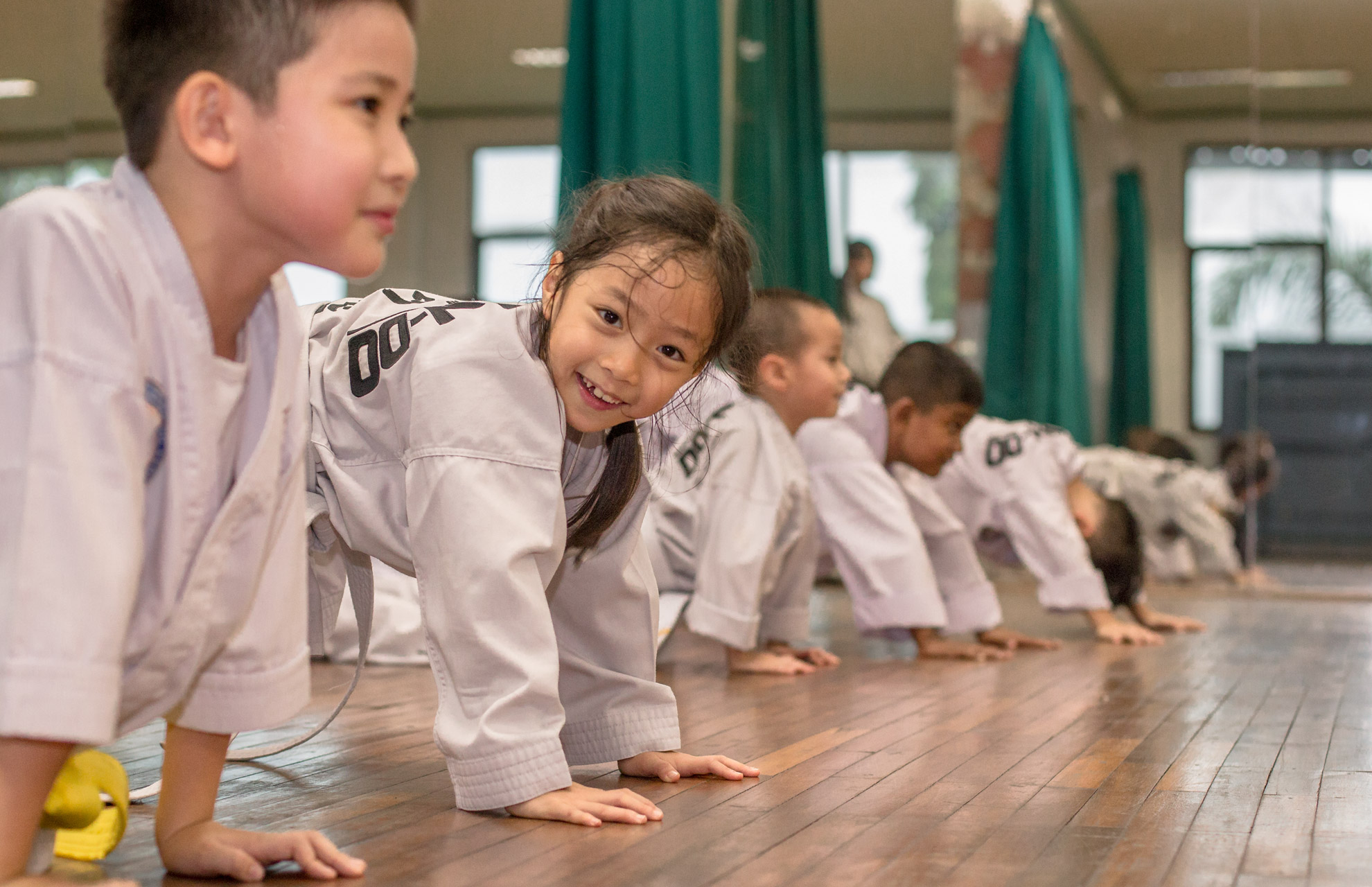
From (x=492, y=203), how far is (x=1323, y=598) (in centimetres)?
329

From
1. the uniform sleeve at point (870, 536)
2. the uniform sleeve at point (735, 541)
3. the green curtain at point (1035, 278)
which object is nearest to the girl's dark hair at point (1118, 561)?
the uniform sleeve at point (870, 536)

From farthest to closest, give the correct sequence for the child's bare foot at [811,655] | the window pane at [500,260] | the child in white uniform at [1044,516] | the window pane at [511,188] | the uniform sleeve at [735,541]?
the window pane at [500,260], the window pane at [511,188], the child in white uniform at [1044,516], the child's bare foot at [811,655], the uniform sleeve at [735,541]

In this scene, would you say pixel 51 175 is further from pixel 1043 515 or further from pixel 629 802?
pixel 1043 515

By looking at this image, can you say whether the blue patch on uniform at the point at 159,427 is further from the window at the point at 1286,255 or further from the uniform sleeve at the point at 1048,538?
the window at the point at 1286,255

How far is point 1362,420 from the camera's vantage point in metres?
5.02

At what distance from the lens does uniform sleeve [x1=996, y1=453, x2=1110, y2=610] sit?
2.91 metres

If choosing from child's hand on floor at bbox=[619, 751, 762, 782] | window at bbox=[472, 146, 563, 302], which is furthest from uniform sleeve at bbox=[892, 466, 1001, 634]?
window at bbox=[472, 146, 563, 302]

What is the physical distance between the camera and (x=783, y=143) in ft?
15.6

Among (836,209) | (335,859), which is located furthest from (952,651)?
(836,209)

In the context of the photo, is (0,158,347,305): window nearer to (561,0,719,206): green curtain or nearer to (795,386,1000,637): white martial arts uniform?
(561,0,719,206): green curtain

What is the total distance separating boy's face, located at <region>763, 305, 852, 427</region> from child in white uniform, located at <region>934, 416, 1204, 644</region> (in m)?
0.65

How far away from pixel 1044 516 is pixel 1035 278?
257cm

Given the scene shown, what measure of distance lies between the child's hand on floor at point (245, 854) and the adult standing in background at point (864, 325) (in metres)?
3.91

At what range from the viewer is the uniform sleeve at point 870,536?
98.8 inches
